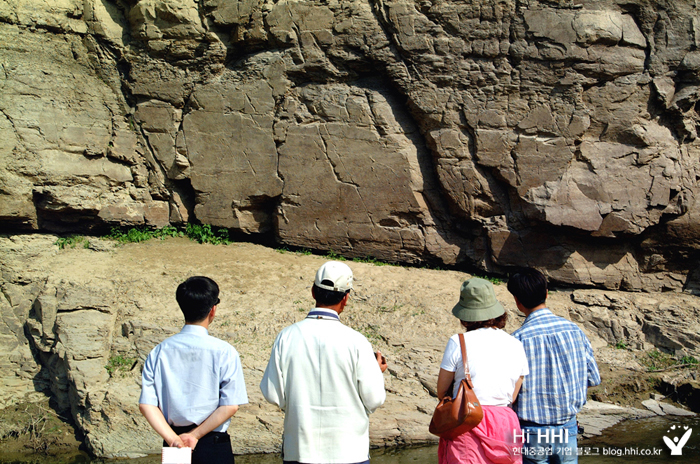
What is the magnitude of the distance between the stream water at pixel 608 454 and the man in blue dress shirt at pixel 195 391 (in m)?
2.63

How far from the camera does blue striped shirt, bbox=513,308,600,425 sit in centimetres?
280

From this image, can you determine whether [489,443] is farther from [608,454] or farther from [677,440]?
[677,440]

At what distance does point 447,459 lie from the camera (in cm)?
258

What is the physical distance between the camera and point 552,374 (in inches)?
110

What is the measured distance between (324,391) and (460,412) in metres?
0.60

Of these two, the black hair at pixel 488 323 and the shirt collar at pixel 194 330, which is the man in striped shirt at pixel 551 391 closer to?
the black hair at pixel 488 323

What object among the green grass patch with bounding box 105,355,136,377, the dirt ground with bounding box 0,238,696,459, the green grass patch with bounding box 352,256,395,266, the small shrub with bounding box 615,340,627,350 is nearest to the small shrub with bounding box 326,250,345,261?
the dirt ground with bounding box 0,238,696,459

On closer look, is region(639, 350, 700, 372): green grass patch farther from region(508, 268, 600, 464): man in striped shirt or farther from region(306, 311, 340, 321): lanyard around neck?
region(306, 311, 340, 321): lanyard around neck

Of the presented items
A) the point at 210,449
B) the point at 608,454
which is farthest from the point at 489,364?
the point at 608,454

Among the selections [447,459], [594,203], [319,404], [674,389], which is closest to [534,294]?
[447,459]

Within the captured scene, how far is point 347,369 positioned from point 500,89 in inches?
235

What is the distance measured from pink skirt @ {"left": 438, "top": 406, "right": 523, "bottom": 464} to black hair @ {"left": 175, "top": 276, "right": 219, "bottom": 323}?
4.33 ft

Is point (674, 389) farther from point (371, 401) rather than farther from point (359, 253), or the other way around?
point (371, 401)

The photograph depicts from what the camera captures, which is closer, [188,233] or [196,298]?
[196,298]
